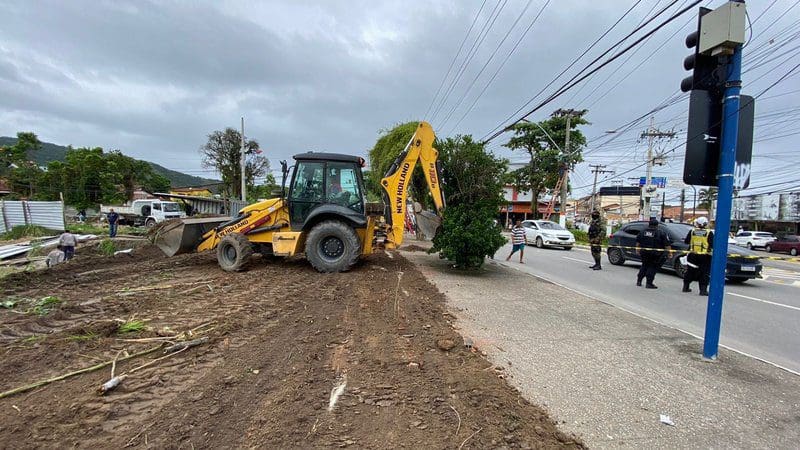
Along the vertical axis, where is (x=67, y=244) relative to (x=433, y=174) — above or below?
below

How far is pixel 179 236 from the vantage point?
9.02 metres

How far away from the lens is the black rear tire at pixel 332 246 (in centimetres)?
868

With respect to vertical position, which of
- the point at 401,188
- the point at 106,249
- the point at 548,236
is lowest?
the point at 106,249

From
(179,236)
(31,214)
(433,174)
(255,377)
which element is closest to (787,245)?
(433,174)

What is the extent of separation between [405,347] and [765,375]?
3621mm

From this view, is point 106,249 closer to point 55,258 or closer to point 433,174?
point 55,258

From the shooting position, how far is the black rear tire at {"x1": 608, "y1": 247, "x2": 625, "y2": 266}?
13659mm

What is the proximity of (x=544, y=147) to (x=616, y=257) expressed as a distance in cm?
2668

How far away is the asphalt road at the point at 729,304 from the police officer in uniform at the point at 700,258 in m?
0.31

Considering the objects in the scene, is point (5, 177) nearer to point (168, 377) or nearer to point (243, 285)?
point (243, 285)

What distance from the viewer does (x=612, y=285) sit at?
9.82m

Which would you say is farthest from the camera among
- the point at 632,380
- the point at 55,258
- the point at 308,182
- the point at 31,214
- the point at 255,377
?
the point at 31,214

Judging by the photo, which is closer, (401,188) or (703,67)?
(703,67)

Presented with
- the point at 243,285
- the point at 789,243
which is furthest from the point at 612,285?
the point at 789,243
